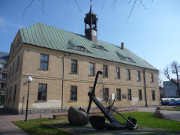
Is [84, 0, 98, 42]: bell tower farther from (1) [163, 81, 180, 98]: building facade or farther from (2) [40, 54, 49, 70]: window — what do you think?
(1) [163, 81, 180, 98]: building facade

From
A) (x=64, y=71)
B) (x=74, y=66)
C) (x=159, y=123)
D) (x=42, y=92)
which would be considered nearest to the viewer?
(x=159, y=123)

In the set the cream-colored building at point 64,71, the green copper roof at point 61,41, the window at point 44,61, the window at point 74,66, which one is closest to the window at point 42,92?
the cream-colored building at point 64,71

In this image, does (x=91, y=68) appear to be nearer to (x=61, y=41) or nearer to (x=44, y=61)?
(x=61, y=41)

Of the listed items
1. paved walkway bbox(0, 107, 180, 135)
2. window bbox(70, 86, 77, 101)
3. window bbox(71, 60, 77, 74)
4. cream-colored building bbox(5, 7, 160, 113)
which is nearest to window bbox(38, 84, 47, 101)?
cream-colored building bbox(5, 7, 160, 113)

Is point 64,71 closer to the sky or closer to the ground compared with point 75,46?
closer to the ground

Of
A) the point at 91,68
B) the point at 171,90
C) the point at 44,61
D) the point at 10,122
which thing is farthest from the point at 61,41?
the point at 171,90

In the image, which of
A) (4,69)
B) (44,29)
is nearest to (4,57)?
(4,69)

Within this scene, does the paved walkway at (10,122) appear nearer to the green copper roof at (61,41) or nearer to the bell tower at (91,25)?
the green copper roof at (61,41)

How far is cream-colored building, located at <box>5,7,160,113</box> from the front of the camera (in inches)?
717

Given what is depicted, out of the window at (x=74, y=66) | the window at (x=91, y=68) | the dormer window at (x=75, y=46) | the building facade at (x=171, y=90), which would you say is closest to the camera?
the window at (x=74, y=66)

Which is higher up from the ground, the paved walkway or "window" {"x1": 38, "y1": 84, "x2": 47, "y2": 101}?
"window" {"x1": 38, "y1": 84, "x2": 47, "y2": 101}

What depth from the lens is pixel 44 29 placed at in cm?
2358

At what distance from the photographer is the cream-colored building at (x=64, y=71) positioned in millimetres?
18203

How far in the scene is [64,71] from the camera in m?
20.6
